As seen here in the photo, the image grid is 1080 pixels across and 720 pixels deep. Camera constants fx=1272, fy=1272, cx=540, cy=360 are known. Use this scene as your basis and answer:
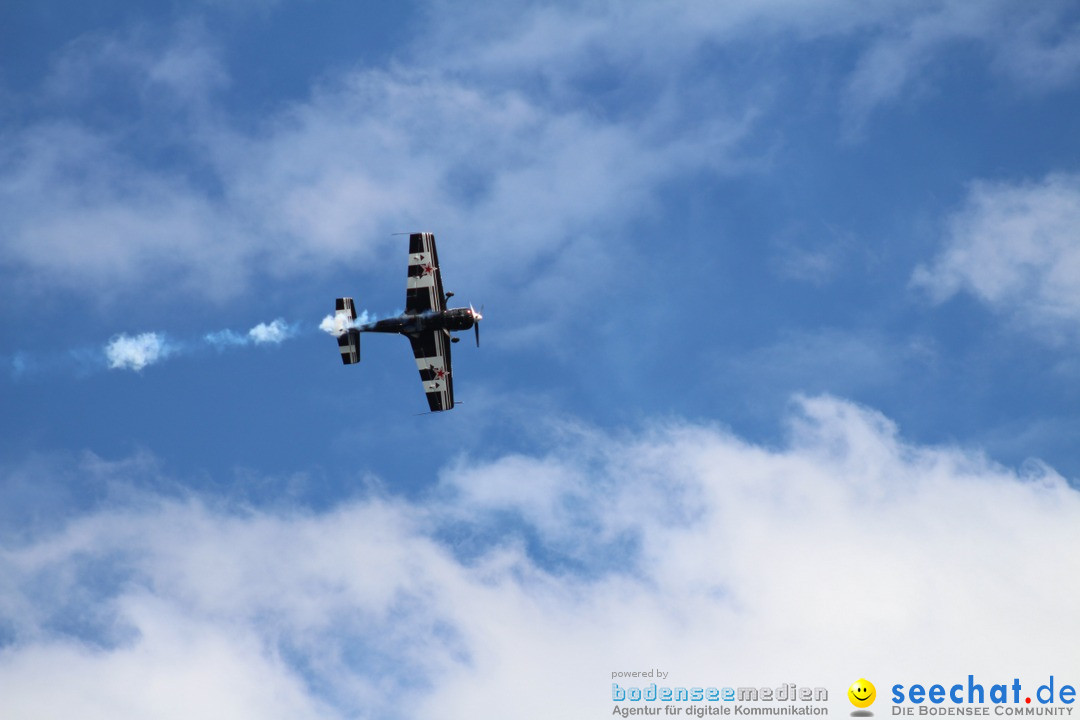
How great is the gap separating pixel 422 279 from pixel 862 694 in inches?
2030

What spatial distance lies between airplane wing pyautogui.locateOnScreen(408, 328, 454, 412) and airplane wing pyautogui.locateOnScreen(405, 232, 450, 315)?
2533 millimetres

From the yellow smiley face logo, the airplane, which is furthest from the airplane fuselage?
the yellow smiley face logo

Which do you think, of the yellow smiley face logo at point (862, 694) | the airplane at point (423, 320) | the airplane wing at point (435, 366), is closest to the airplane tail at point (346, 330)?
the airplane at point (423, 320)

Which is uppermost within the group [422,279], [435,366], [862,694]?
[422,279]

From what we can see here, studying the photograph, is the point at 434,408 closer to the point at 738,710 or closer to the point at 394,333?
the point at 394,333

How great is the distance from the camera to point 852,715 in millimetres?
100062

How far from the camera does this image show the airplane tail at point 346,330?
116 m

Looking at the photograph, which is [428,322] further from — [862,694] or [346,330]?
[862,694]

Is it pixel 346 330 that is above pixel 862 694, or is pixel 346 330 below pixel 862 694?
above

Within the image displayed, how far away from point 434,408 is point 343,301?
12997 mm

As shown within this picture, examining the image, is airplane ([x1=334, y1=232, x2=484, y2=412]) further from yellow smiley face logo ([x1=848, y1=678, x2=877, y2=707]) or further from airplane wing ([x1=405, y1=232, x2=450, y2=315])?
yellow smiley face logo ([x1=848, y1=678, x2=877, y2=707])

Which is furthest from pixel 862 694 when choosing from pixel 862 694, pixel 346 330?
pixel 346 330

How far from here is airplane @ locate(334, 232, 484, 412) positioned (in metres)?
114

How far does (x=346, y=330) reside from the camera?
116m
